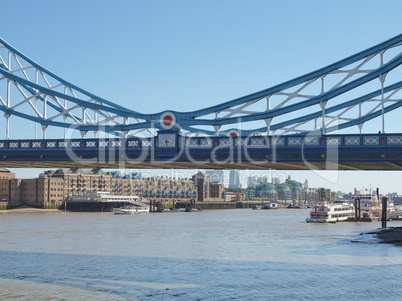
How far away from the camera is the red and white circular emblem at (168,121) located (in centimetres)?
4294

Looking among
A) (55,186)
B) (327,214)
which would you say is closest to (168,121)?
(327,214)

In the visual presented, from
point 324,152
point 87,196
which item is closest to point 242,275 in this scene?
point 324,152

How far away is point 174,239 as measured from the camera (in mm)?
48625

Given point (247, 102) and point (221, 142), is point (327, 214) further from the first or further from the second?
point (221, 142)

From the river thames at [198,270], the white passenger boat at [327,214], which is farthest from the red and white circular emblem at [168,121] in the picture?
the white passenger boat at [327,214]

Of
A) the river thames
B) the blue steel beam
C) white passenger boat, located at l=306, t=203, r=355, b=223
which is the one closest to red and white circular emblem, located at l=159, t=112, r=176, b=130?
the blue steel beam

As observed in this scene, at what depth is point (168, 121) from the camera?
43156mm

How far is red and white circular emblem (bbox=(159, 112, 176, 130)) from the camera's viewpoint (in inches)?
1690

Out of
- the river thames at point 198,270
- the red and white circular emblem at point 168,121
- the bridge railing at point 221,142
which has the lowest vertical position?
the river thames at point 198,270

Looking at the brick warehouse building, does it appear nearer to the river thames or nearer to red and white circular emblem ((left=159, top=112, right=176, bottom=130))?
the river thames

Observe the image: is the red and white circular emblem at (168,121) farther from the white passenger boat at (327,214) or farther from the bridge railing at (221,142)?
the white passenger boat at (327,214)

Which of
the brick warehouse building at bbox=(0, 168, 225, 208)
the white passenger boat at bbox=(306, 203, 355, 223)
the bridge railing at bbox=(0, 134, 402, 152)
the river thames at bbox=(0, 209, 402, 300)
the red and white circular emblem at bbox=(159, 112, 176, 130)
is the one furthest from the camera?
the brick warehouse building at bbox=(0, 168, 225, 208)

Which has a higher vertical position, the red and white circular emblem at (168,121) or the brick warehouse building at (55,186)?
the red and white circular emblem at (168,121)

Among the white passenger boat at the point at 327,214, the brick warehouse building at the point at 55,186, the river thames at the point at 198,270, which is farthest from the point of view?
the brick warehouse building at the point at 55,186
